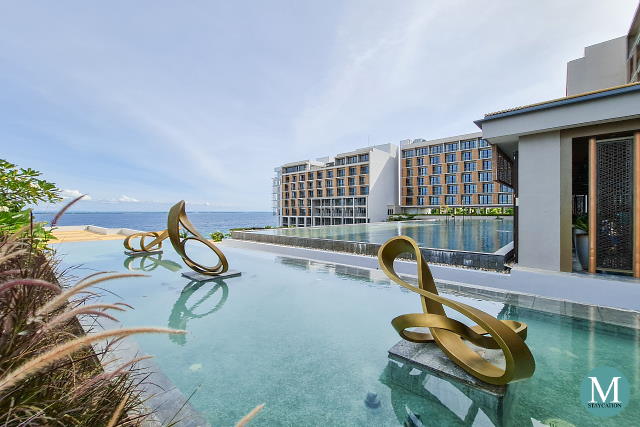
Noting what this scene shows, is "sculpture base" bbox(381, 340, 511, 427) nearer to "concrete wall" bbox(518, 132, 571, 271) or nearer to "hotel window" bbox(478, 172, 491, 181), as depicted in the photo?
"concrete wall" bbox(518, 132, 571, 271)

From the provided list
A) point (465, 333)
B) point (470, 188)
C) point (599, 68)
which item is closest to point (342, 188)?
point (470, 188)

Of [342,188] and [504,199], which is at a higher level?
[342,188]

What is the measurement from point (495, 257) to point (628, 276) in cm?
295

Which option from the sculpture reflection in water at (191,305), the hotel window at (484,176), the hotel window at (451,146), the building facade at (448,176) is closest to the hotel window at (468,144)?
the building facade at (448,176)

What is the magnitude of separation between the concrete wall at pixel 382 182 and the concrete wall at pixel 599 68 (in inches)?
1182

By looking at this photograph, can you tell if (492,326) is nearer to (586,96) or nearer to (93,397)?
(93,397)

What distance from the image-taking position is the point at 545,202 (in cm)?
837

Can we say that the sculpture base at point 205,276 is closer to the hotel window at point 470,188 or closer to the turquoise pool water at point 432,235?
the turquoise pool water at point 432,235

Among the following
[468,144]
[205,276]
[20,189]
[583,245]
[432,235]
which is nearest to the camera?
[20,189]

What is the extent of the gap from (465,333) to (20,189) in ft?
19.9

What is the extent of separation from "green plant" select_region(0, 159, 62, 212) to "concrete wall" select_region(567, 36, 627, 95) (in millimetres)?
27667

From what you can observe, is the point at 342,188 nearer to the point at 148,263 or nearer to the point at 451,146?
the point at 451,146

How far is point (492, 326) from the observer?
9.98ft

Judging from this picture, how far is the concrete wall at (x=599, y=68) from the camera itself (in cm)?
1891
